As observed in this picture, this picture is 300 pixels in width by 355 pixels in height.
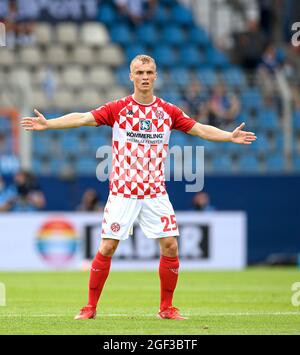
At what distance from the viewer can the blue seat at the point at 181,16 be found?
2983 centimetres

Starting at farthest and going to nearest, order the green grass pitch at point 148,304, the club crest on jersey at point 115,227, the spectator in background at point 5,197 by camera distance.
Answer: the spectator in background at point 5,197
the club crest on jersey at point 115,227
the green grass pitch at point 148,304

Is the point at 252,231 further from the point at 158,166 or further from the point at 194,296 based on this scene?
the point at 158,166

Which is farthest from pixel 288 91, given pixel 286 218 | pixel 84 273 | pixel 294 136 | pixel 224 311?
pixel 224 311

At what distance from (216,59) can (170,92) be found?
12.1 feet

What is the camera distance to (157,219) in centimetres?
1086

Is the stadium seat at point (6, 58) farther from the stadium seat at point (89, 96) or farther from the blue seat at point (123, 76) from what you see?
the blue seat at point (123, 76)

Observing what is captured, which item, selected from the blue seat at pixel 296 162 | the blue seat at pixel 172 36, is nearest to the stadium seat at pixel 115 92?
the blue seat at pixel 172 36

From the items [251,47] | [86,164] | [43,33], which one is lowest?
[86,164]

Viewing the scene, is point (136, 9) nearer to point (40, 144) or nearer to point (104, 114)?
point (40, 144)

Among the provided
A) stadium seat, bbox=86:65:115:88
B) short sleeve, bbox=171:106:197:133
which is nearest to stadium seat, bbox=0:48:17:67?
stadium seat, bbox=86:65:115:88

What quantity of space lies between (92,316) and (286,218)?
1526cm

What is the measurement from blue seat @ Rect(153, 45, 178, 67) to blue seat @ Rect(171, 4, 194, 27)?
4.98 feet

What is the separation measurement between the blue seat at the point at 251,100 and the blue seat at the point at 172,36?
336cm

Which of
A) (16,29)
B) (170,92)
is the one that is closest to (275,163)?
(170,92)
